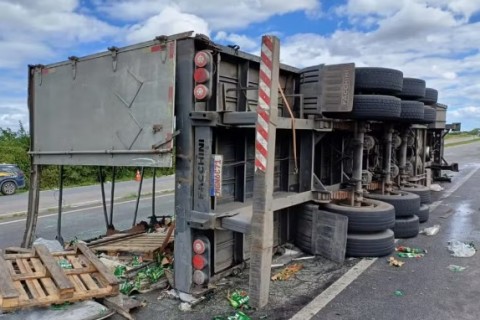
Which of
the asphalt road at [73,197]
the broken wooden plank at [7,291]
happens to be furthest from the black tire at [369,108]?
the asphalt road at [73,197]

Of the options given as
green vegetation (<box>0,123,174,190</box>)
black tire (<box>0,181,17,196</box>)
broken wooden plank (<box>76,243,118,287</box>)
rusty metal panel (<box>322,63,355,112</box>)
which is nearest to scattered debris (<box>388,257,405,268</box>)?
rusty metal panel (<box>322,63,355,112</box>)

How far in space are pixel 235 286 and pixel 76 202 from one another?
Answer: 8.76m

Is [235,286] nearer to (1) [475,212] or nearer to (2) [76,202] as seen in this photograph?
(1) [475,212]

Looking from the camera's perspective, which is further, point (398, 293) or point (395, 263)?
point (395, 263)

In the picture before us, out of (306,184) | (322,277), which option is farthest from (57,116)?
(322,277)

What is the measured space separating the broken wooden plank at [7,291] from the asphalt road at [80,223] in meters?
3.64

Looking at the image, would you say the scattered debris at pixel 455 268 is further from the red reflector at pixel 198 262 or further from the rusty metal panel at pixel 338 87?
the red reflector at pixel 198 262

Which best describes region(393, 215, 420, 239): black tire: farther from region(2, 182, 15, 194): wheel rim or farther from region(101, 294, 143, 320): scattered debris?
region(2, 182, 15, 194): wheel rim

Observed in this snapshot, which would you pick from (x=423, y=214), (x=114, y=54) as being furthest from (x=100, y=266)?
(x=423, y=214)

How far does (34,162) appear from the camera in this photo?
615 centimetres

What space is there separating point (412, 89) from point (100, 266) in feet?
19.1

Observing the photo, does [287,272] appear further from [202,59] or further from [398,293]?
[202,59]

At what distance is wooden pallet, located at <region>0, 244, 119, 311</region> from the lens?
349 centimetres

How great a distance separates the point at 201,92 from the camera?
4.00 metres
